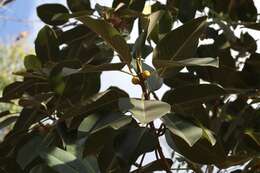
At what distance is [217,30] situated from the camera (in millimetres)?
1548

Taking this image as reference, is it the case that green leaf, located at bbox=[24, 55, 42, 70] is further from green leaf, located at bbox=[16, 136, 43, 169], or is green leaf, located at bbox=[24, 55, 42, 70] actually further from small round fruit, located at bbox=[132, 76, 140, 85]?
small round fruit, located at bbox=[132, 76, 140, 85]

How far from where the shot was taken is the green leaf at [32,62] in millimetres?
1152

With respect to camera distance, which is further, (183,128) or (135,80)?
(135,80)

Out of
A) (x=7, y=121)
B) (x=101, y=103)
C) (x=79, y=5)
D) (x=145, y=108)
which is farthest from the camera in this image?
(x=79, y=5)

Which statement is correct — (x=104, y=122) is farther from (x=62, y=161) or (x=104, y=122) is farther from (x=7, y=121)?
(x=7, y=121)

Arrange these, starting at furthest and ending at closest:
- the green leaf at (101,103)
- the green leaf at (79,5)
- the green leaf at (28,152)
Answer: the green leaf at (79,5) → the green leaf at (28,152) → the green leaf at (101,103)

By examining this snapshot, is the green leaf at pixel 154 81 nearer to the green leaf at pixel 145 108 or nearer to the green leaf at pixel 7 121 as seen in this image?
the green leaf at pixel 145 108

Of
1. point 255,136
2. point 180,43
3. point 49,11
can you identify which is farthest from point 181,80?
point 49,11

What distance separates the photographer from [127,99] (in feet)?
2.61

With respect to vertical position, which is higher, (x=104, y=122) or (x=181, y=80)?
(x=104, y=122)

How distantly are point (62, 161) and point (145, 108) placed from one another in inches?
9.6

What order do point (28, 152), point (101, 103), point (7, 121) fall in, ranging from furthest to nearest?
point (7, 121) → point (28, 152) → point (101, 103)

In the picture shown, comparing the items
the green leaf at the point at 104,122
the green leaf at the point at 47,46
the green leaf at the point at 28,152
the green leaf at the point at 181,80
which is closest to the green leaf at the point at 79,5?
the green leaf at the point at 47,46

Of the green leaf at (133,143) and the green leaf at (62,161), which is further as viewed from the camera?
the green leaf at (62,161)
